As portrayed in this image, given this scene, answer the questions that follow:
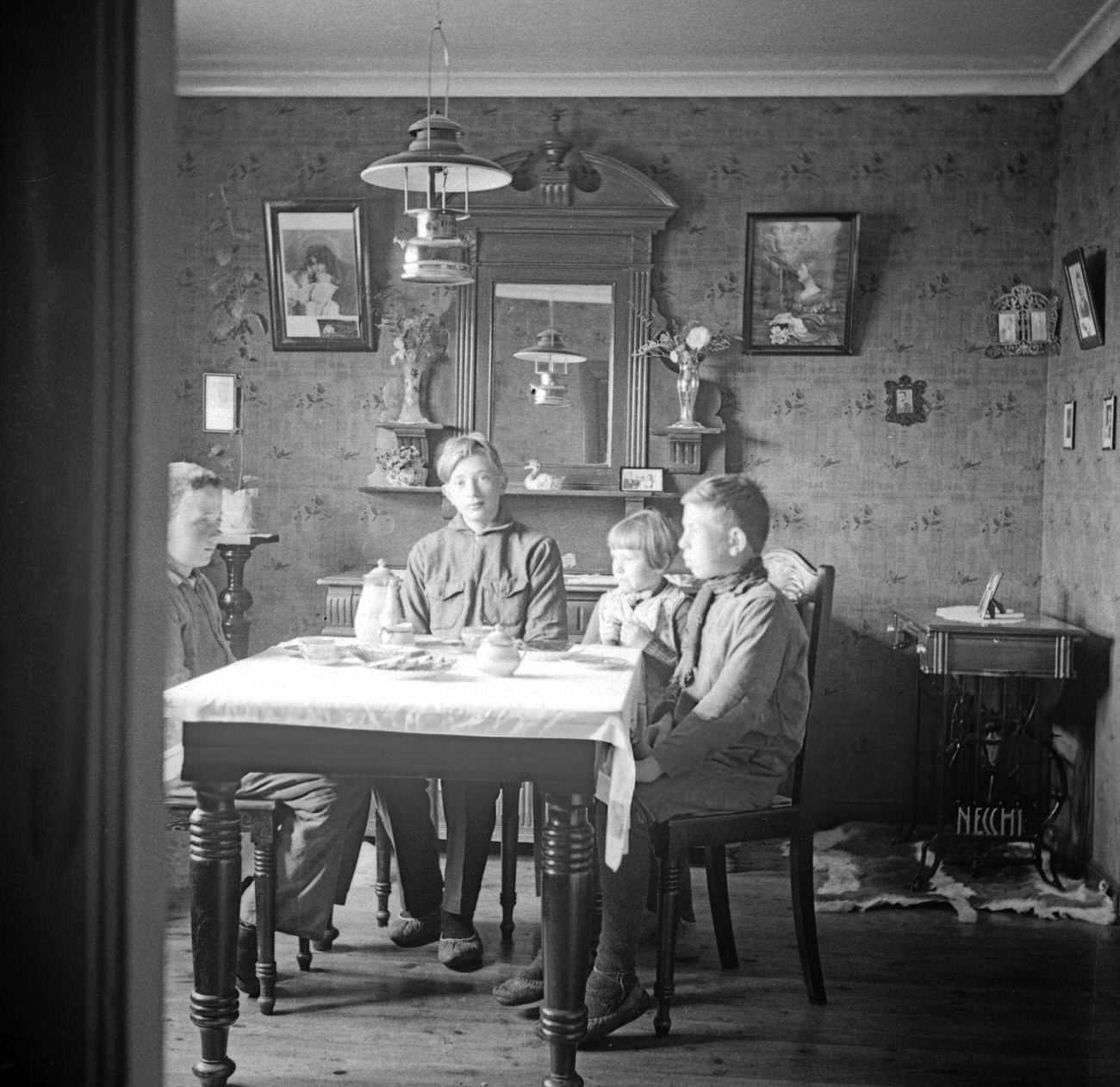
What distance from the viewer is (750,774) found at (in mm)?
3281

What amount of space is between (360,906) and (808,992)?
57.9 inches

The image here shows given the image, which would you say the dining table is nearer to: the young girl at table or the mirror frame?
the young girl at table

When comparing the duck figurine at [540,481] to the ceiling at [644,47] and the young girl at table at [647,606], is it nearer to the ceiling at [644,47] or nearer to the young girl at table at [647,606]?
the young girl at table at [647,606]

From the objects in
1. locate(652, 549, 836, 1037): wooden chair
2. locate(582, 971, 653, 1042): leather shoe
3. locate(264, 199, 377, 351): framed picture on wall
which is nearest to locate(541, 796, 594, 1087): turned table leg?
locate(582, 971, 653, 1042): leather shoe

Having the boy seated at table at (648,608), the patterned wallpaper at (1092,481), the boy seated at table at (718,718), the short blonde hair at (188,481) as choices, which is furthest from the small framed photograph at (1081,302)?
the short blonde hair at (188,481)

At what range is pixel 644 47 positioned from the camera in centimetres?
507

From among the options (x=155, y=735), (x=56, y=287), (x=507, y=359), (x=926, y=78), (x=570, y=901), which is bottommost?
(x=570, y=901)

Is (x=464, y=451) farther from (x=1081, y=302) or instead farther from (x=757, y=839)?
(x=1081, y=302)

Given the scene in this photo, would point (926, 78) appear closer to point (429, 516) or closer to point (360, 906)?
point (429, 516)

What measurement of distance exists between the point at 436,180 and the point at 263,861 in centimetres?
182

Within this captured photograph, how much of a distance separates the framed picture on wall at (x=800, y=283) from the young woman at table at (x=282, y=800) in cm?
275

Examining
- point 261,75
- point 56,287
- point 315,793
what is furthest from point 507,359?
point 56,287

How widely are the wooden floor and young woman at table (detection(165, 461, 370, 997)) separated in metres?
0.22

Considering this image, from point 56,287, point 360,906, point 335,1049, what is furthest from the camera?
point 360,906
